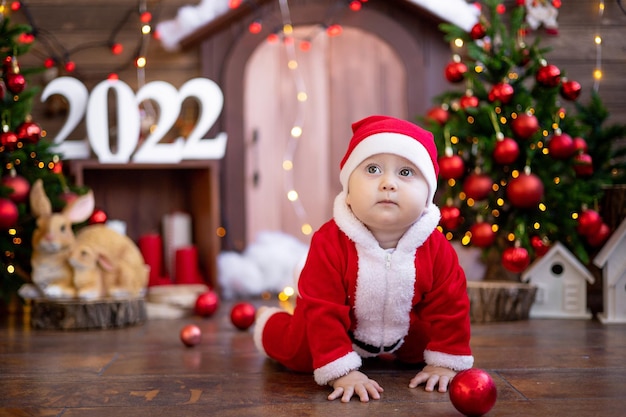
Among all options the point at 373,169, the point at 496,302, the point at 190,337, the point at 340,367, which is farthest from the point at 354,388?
the point at 496,302

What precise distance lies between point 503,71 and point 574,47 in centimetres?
109

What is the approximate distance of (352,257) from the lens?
1.65 m

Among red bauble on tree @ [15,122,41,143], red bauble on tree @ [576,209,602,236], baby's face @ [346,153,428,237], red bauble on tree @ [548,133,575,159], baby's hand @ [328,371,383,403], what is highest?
red bauble on tree @ [15,122,41,143]

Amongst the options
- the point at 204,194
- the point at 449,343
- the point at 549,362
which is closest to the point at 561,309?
the point at 549,362

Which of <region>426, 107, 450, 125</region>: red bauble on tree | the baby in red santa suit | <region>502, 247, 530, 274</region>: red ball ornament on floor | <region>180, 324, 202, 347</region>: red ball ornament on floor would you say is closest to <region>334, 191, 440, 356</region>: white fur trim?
the baby in red santa suit

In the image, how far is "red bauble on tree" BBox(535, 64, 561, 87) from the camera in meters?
2.74

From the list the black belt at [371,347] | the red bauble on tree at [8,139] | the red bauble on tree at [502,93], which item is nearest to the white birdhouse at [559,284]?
the red bauble on tree at [502,93]

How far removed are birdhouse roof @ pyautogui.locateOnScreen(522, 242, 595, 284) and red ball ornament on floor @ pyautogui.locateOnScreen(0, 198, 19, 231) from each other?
1914mm

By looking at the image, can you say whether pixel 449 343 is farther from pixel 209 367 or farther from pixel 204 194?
pixel 204 194

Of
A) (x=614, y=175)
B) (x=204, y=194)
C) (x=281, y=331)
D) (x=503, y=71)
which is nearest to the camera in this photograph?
(x=281, y=331)

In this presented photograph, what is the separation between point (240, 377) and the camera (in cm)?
180

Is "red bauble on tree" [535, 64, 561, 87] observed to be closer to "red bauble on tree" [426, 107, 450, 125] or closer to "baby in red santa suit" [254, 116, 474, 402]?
"red bauble on tree" [426, 107, 450, 125]

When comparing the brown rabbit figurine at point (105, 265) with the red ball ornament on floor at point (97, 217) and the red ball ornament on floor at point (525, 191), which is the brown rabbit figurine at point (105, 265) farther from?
the red ball ornament on floor at point (525, 191)

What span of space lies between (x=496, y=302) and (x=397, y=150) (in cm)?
124
